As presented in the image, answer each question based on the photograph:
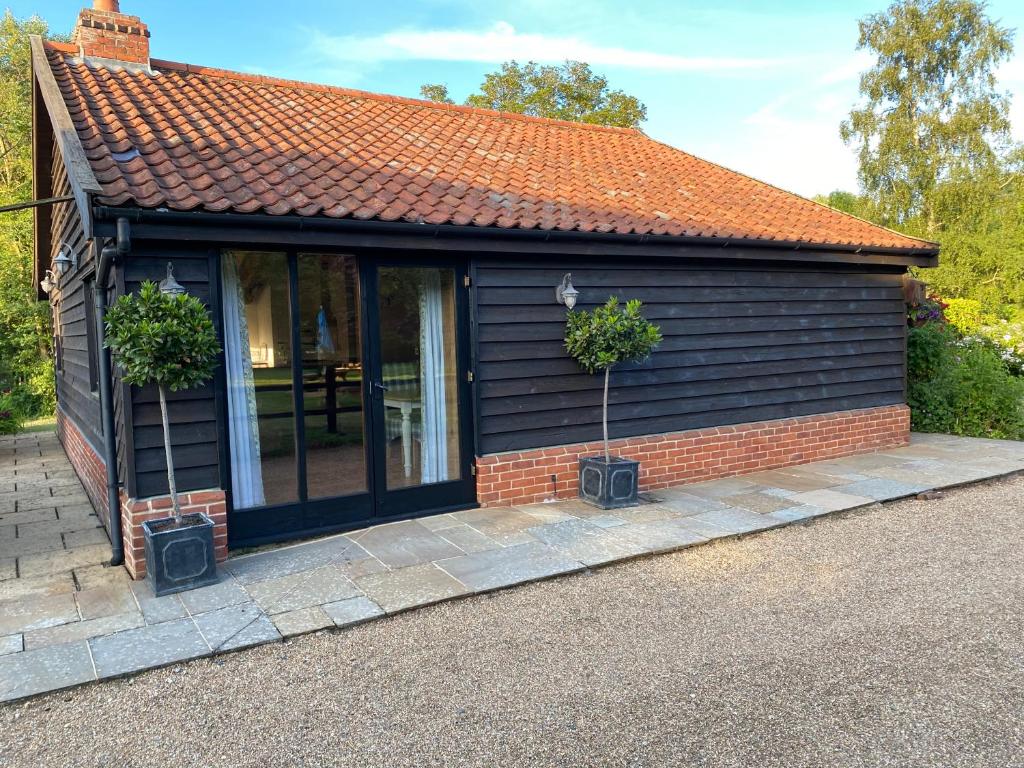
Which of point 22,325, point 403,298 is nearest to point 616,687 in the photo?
point 403,298

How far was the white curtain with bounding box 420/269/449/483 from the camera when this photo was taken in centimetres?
594

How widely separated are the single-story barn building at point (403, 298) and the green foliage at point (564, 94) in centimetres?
1635

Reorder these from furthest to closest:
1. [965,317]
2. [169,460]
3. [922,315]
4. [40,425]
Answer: [965,317] < [40,425] < [922,315] < [169,460]

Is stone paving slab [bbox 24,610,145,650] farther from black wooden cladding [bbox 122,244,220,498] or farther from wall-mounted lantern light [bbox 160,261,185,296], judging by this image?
wall-mounted lantern light [bbox 160,261,185,296]

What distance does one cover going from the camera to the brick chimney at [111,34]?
7.01 metres

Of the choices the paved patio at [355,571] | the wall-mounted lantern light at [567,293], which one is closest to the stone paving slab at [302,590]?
the paved patio at [355,571]

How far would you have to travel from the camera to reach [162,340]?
426 cm

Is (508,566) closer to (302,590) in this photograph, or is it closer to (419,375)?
(302,590)

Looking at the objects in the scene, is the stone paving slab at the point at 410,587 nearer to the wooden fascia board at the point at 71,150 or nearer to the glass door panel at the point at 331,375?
the glass door panel at the point at 331,375

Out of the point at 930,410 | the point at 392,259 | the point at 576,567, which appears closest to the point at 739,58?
the point at 930,410

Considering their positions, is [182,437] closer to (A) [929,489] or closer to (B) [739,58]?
(A) [929,489]

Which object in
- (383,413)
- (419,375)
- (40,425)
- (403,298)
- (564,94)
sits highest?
(564,94)

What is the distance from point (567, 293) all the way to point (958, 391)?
22.7 feet

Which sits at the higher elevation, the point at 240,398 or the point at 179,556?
the point at 240,398
